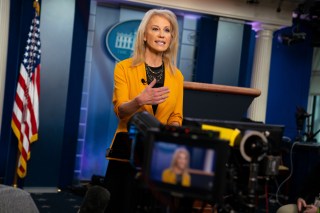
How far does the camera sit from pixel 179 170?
1082 millimetres

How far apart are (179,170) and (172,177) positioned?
0.08 feet

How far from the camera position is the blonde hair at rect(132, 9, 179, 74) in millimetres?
1717

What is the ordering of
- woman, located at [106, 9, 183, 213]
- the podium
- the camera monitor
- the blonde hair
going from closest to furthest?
the camera monitor
woman, located at [106, 9, 183, 213]
the blonde hair
the podium

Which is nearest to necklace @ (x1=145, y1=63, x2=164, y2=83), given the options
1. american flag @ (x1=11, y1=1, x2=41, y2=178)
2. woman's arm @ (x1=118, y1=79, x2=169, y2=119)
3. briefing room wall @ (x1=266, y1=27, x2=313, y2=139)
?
woman's arm @ (x1=118, y1=79, x2=169, y2=119)

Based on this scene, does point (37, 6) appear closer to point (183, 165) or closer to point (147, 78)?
point (147, 78)

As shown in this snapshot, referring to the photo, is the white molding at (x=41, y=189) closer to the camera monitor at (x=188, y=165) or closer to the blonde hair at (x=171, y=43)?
the blonde hair at (x=171, y=43)

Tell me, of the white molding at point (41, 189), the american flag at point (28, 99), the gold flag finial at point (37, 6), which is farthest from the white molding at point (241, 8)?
the white molding at point (41, 189)

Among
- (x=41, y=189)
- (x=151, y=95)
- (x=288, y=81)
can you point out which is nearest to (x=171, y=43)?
(x=151, y=95)

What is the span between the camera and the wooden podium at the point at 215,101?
2.01 meters

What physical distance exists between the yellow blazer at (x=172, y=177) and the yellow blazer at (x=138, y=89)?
585 mm

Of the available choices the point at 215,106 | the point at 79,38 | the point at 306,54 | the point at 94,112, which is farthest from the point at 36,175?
the point at 306,54

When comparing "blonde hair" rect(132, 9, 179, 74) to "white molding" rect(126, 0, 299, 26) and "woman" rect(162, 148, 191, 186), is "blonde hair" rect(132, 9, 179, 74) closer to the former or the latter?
"woman" rect(162, 148, 191, 186)

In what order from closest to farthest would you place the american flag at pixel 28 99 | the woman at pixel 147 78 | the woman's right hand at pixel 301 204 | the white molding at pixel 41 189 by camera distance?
the woman at pixel 147 78
the woman's right hand at pixel 301 204
the american flag at pixel 28 99
the white molding at pixel 41 189

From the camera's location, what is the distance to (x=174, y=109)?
178 cm
